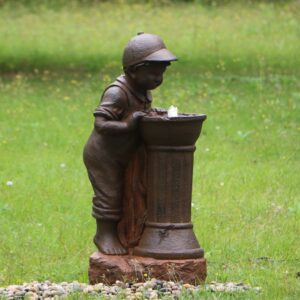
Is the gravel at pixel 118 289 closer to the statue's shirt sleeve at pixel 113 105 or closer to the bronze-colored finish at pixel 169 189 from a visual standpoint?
the bronze-colored finish at pixel 169 189

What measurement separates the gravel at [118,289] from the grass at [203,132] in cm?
24

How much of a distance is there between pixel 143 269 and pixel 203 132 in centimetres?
757

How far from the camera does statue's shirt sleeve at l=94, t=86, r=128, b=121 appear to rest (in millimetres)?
7555

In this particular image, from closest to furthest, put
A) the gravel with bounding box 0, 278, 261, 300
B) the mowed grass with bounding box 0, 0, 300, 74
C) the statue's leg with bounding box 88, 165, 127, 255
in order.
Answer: the gravel with bounding box 0, 278, 261, 300, the statue's leg with bounding box 88, 165, 127, 255, the mowed grass with bounding box 0, 0, 300, 74

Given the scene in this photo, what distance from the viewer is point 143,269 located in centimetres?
750

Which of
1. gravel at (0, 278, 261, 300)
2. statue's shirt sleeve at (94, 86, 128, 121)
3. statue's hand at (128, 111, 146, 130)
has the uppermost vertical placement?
statue's shirt sleeve at (94, 86, 128, 121)

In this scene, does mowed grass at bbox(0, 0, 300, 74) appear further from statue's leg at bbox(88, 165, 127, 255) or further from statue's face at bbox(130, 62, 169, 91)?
statue's leg at bbox(88, 165, 127, 255)

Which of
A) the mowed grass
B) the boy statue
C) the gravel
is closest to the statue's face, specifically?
the boy statue

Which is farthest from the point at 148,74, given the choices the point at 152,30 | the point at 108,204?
the point at 152,30

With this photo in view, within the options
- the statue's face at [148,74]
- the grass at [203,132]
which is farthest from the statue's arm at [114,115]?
the grass at [203,132]

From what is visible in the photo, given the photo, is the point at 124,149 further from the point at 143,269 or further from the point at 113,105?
the point at 143,269

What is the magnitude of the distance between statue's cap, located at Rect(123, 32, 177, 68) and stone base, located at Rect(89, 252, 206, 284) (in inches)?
53.4

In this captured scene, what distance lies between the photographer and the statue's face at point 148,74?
7.63 metres

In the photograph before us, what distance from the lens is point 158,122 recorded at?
738 cm
